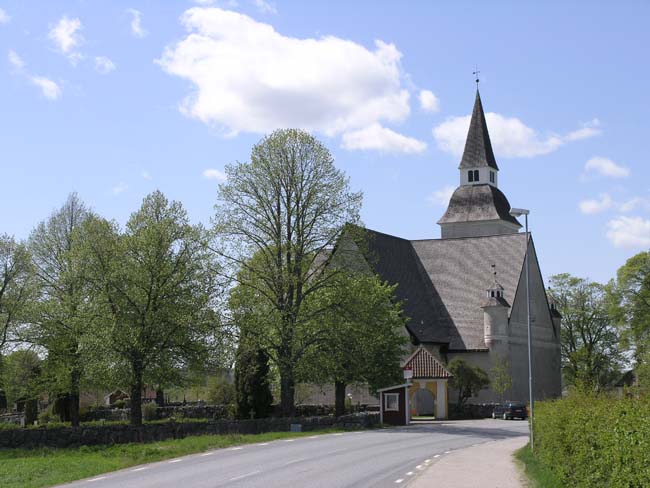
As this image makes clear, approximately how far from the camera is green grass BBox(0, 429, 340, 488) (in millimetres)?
22266

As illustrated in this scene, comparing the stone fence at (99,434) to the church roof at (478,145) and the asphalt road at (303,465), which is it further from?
the church roof at (478,145)

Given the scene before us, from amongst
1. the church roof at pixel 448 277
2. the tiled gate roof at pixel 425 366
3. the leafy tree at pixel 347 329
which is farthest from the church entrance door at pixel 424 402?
the leafy tree at pixel 347 329

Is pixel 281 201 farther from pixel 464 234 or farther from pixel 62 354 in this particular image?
pixel 464 234

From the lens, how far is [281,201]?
4603 centimetres

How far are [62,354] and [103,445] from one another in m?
16.2

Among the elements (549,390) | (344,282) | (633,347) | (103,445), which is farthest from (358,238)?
(549,390)

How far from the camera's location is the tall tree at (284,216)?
4531 cm

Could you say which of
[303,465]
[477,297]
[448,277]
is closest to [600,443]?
[303,465]

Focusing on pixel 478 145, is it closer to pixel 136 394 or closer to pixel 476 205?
pixel 476 205

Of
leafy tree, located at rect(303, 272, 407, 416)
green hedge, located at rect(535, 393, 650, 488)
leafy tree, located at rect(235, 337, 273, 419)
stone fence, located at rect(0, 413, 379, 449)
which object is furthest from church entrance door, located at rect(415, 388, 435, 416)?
green hedge, located at rect(535, 393, 650, 488)

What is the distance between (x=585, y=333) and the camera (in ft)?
282

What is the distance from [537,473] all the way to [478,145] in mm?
72660

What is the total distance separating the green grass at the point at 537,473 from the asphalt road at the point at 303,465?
280 cm

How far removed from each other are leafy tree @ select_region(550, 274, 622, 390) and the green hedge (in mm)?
68380
